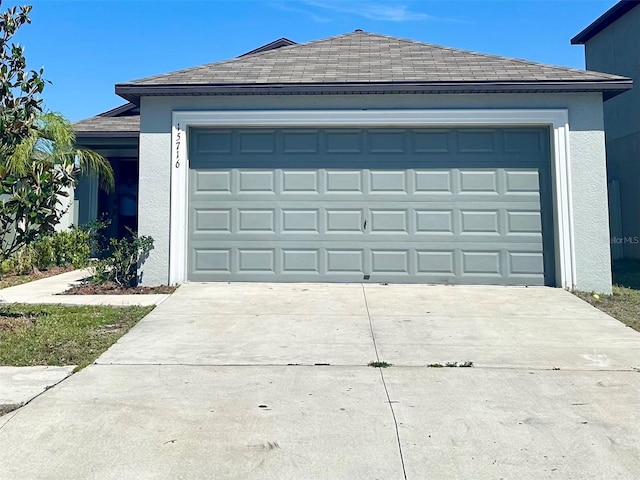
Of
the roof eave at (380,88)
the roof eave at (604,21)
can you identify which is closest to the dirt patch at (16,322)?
the roof eave at (380,88)

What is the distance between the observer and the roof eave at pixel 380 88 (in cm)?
840

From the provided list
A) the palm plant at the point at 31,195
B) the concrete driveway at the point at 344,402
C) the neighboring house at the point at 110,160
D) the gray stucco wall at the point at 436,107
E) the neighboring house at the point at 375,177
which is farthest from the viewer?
the neighboring house at the point at 110,160

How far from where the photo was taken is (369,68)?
946 centimetres

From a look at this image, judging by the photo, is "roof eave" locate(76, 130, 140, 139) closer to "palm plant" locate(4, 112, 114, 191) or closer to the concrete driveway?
"palm plant" locate(4, 112, 114, 191)

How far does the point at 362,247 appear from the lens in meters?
8.82

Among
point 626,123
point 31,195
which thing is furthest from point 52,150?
point 626,123

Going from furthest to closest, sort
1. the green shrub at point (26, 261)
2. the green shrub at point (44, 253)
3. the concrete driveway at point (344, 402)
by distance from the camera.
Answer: the green shrub at point (44, 253) < the green shrub at point (26, 261) < the concrete driveway at point (344, 402)

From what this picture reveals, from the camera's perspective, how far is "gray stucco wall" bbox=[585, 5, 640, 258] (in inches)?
468

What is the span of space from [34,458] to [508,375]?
12.5 feet

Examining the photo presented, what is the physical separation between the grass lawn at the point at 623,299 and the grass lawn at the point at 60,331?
6463 mm

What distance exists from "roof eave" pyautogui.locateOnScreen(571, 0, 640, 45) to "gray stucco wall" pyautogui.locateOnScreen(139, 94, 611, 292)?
18.0ft

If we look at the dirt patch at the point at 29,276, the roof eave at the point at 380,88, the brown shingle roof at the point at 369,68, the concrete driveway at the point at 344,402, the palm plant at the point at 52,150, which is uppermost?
the brown shingle roof at the point at 369,68

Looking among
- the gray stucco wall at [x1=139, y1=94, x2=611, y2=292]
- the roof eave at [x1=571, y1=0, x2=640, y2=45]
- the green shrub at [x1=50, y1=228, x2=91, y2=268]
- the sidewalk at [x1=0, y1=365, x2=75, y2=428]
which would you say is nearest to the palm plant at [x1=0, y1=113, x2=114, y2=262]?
the sidewalk at [x1=0, y1=365, x2=75, y2=428]

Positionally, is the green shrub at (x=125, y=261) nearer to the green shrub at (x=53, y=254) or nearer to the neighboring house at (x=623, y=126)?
the green shrub at (x=53, y=254)
